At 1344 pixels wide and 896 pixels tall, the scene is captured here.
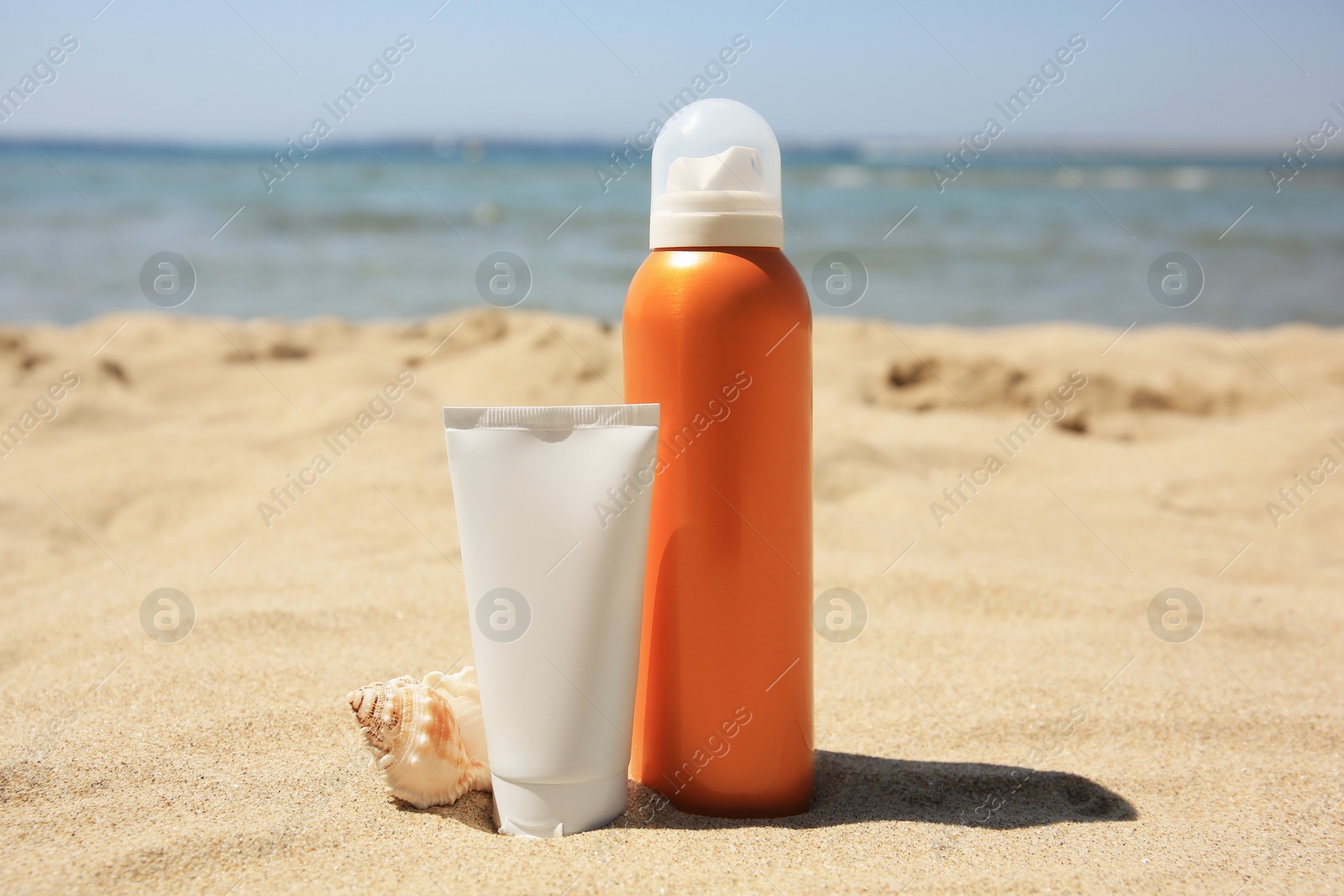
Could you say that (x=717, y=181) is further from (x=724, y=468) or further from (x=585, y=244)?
(x=585, y=244)

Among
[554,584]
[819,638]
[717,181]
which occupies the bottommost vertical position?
[819,638]

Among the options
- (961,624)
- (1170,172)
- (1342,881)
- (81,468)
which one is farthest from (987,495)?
(1170,172)

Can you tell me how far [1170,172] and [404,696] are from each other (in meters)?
31.4

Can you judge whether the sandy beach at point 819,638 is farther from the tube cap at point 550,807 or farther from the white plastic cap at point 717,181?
the white plastic cap at point 717,181

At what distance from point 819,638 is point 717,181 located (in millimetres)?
1364

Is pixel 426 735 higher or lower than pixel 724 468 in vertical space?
lower

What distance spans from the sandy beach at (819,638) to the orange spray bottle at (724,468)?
150 mm

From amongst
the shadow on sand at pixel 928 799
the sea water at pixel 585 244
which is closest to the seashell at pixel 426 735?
the shadow on sand at pixel 928 799

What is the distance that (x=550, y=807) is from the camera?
156cm

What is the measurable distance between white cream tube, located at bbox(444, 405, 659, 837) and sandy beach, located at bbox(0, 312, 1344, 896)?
11cm

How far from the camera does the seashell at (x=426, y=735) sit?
1.60 metres

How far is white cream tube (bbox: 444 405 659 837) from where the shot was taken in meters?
1.50

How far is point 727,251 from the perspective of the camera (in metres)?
1.60

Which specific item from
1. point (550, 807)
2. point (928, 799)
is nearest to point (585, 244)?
point (928, 799)
